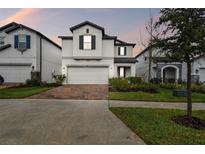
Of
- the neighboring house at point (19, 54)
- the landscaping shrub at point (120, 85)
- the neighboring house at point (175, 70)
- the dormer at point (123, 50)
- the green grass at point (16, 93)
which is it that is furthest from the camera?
the dormer at point (123, 50)

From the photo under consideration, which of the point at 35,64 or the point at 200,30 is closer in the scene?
the point at 200,30

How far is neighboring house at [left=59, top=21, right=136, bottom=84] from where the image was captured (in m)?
21.5

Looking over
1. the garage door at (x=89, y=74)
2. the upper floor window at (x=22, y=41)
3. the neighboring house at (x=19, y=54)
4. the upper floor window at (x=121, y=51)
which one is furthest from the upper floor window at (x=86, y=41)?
the upper floor window at (x=22, y=41)

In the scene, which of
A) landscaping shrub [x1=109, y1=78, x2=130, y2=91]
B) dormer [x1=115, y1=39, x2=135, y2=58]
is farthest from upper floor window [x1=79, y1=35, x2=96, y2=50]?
landscaping shrub [x1=109, y1=78, x2=130, y2=91]

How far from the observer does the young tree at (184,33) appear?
6.14m

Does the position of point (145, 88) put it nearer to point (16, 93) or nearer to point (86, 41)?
point (86, 41)

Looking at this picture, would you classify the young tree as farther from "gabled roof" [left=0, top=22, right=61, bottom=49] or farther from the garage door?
"gabled roof" [left=0, top=22, right=61, bottom=49]

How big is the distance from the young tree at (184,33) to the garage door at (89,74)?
15.6 m

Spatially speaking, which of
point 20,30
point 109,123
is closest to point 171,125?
point 109,123

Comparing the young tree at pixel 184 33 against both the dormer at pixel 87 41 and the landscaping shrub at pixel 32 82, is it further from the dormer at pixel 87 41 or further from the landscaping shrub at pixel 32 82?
the landscaping shrub at pixel 32 82

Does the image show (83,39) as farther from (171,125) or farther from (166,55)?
(171,125)

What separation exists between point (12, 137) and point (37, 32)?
1801 cm

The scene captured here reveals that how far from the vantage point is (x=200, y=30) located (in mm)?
5918

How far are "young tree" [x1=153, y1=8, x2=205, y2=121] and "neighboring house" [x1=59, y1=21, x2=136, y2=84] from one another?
1523 cm
